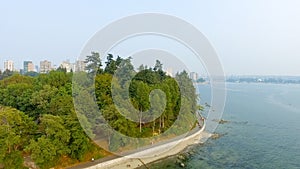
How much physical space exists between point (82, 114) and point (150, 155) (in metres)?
3.65

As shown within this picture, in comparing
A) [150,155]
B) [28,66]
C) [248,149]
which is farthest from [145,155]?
[28,66]

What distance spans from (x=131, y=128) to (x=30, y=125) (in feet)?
13.6

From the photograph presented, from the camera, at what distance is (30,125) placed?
10.7m

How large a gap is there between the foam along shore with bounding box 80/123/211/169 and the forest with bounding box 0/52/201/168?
2.22ft

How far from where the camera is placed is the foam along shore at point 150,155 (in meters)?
11.3

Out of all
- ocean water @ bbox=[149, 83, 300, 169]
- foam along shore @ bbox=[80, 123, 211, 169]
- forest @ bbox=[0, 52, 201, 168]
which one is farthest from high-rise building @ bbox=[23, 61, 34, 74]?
foam along shore @ bbox=[80, 123, 211, 169]

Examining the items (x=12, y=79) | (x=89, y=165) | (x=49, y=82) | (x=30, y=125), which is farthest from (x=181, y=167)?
(x=12, y=79)

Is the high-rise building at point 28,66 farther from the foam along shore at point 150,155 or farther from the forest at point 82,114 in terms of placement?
the foam along shore at point 150,155

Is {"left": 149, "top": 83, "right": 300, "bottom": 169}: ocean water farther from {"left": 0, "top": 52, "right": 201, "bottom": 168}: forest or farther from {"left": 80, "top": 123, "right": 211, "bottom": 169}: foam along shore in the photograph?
{"left": 0, "top": 52, "right": 201, "bottom": 168}: forest

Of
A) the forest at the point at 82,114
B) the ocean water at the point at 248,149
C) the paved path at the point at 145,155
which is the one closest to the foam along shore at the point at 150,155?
the paved path at the point at 145,155

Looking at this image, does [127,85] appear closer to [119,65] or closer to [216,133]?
[119,65]

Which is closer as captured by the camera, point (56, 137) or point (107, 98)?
point (56, 137)

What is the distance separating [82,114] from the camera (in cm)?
1122

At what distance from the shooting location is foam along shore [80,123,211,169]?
37.0 ft
